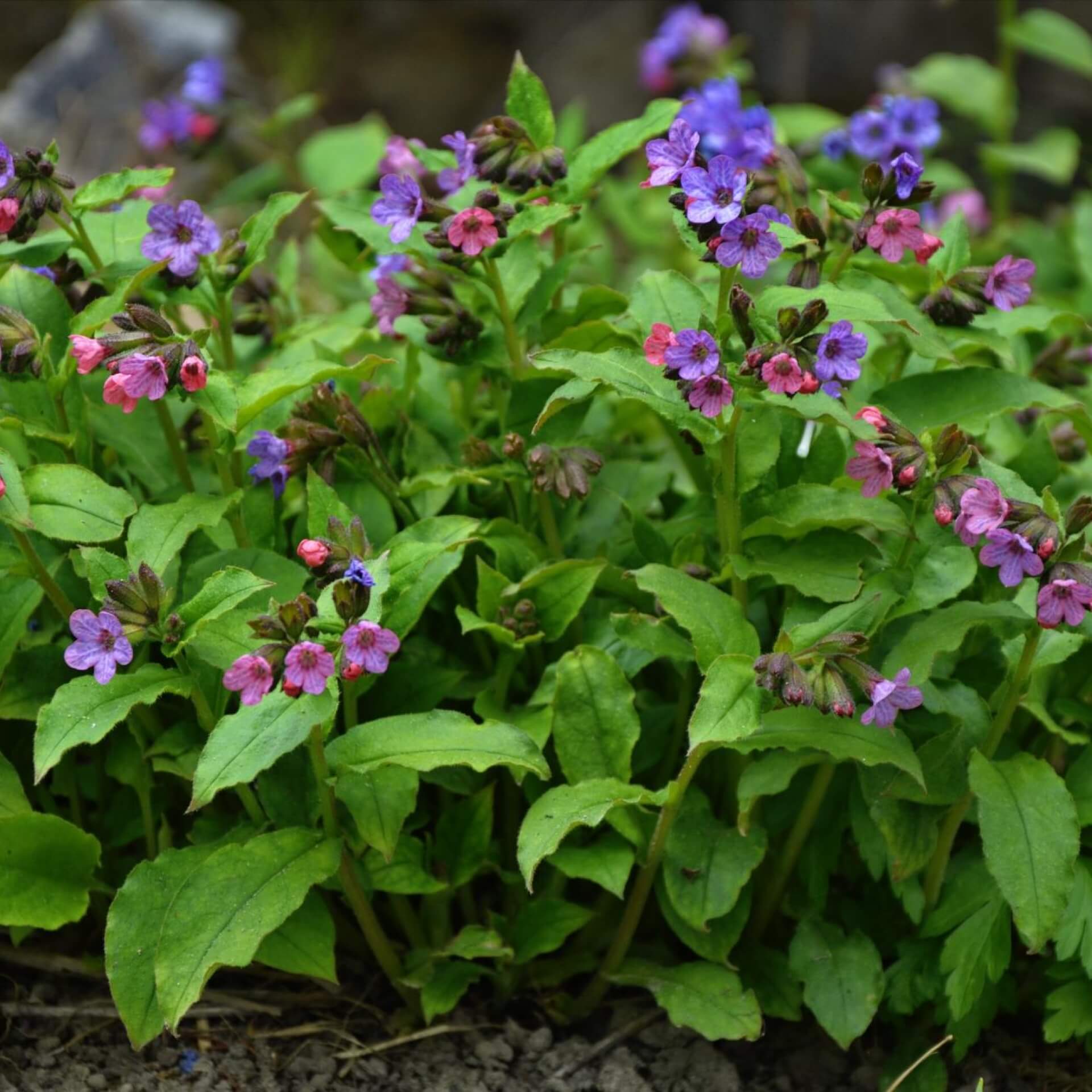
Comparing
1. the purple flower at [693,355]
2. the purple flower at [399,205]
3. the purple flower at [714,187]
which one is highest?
the purple flower at [714,187]

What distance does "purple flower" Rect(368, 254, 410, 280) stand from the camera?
2793 mm

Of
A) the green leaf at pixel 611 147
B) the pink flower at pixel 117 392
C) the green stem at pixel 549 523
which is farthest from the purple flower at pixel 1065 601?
the pink flower at pixel 117 392

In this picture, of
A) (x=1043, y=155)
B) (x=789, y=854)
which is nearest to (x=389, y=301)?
(x=789, y=854)

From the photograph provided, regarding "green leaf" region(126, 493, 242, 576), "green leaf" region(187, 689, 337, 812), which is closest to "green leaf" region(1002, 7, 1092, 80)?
"green leaf" region(126, 493, 242, 576)

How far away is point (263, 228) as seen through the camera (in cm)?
254

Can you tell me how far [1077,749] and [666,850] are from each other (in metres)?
0.84

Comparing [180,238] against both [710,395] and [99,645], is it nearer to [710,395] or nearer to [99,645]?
[99,645]

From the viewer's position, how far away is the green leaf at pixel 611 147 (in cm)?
260

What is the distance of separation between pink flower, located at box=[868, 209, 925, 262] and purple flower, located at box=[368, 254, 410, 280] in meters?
0.94

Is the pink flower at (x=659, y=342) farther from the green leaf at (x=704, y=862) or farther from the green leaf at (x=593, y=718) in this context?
the green leaf at (x=704, y=862)

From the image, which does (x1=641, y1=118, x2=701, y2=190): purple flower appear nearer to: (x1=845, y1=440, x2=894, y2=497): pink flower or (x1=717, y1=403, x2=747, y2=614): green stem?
(x1=717, y1=403, x2=747, y2=614): green stem

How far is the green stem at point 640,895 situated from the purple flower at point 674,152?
868 mm

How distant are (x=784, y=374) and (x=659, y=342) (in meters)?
0.20

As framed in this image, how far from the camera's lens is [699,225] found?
2.07 m
